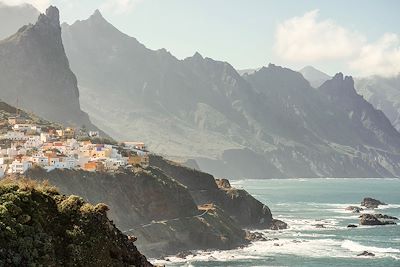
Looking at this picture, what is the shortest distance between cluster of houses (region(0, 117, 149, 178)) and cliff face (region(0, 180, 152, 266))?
84751 mm

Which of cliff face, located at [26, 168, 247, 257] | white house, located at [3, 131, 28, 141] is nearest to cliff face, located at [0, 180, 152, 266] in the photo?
cliff face, located at [26, 168, 247, 257]

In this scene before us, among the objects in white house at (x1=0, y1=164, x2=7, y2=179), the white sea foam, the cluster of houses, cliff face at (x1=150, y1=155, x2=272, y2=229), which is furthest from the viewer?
cliff face at (x1=150, y1=155, x2=272, y2=229)

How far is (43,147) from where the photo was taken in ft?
454

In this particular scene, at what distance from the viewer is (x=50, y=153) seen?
12050 centimetres

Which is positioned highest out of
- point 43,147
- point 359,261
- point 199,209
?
point 43,147

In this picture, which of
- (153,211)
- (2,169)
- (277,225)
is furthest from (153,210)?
(277,225)

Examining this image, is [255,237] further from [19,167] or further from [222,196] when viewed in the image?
[19,167]

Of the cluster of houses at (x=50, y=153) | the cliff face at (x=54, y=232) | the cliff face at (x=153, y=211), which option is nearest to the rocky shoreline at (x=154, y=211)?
the cliff face at (x=153, y=211)

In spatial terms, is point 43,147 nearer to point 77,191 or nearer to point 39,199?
point 77,191

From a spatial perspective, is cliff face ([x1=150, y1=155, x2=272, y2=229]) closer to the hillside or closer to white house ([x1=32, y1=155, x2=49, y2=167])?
the hillside

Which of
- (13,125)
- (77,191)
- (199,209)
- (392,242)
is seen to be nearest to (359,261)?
(392,242)

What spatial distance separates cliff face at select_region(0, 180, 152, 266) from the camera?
82.5 feet

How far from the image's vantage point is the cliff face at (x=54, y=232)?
25.2 metres

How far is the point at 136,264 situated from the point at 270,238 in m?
111
